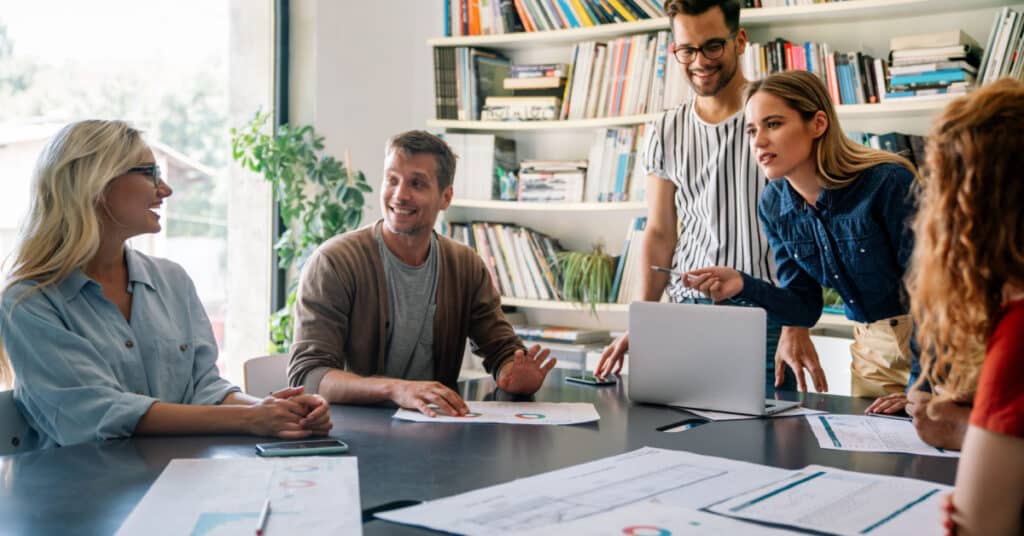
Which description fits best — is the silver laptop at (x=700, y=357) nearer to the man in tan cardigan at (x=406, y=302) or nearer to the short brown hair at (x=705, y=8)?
the man in tan cardigan at (x=406, y=302)

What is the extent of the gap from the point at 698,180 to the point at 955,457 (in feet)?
4.17

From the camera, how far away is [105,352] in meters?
1.77

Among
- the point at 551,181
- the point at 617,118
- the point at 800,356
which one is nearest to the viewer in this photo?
the point at 800,356

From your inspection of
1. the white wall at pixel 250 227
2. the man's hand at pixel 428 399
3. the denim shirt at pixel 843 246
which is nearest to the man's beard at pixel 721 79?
the denim shirt at pixel 843 246

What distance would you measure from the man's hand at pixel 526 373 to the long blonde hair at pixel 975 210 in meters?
1.18

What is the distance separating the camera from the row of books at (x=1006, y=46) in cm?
294

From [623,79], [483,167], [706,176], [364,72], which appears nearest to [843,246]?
[706,176]

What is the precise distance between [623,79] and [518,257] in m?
0.86

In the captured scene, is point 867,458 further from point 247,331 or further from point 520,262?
point 247,331

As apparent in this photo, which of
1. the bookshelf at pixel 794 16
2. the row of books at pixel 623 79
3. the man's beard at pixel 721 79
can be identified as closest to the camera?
the man's beard at pixel 721 79

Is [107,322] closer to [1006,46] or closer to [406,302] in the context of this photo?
[406,302]

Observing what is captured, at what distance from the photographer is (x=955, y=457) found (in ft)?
5.03

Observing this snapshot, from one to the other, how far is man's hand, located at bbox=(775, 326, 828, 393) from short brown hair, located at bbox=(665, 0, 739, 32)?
32.9 inches

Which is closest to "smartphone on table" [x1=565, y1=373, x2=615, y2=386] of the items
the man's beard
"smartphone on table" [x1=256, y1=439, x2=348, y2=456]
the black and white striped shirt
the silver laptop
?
the silver laptop
